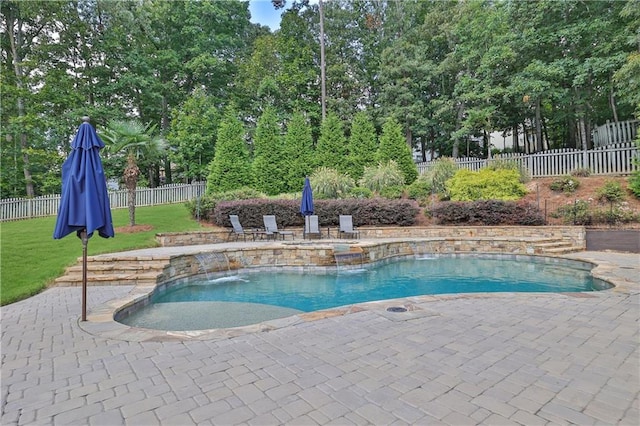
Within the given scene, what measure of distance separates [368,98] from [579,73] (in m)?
13.1

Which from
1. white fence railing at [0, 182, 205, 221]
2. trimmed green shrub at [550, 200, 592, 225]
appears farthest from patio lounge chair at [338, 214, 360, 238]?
white fence railing at [0, 182, 205, 221]

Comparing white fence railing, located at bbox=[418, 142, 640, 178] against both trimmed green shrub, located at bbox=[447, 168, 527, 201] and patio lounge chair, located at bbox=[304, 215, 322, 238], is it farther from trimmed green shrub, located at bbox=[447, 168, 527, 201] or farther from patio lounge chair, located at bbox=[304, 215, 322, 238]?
patio lounge chair, located at bbox=[304, 215, 322, 238]

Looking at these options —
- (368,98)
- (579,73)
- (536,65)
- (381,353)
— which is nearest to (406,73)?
(368,98)

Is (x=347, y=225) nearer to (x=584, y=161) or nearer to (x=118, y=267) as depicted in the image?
(x=118, y=267)

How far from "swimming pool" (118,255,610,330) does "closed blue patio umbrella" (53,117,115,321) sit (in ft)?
5.41

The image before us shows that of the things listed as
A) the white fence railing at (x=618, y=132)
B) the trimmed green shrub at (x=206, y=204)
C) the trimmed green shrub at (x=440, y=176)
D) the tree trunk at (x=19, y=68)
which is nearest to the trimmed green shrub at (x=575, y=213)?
the trimmed green shrub at (x=440, y=176)

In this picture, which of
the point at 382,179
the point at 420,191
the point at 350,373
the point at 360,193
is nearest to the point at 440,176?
the point at 420,191

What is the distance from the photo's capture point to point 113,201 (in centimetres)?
1712

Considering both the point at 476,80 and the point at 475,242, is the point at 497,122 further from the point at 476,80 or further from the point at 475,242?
the point at 475,242

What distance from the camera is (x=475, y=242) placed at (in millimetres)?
11180

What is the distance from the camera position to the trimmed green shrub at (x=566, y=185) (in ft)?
43.7

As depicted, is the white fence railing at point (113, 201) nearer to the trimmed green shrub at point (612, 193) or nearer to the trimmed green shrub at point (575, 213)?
the trimmed green shrub at point (575, 213)

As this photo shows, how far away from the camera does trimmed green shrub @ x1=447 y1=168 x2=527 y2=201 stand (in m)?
13.5

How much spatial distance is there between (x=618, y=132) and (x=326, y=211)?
16112mm
